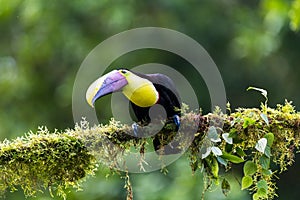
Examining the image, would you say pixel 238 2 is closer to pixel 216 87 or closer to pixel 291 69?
pixel 291 69

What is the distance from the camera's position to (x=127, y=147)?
2.41 metres

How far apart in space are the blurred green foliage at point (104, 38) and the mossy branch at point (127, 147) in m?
2.91

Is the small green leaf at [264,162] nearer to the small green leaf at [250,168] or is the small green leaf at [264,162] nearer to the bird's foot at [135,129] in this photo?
the small green leaf at [250,168]

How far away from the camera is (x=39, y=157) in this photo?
2.33 m

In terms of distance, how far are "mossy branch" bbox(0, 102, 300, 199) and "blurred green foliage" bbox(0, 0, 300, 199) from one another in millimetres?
2910

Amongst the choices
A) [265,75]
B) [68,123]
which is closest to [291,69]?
[265,75]

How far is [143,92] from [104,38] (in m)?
3.16

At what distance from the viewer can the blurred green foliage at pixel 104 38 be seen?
5410 mm

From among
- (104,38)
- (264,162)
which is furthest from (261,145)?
(104,38)

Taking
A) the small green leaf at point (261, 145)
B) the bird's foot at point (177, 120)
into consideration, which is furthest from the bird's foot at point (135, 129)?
the small green leaf at point (261, 145)

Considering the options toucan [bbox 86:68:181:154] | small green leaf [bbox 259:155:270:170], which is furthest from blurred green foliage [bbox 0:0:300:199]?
small green leaf [bbox 259:155:270:170]

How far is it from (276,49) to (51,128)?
195 centimetres

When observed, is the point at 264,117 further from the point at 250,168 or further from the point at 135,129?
the point at 135,129

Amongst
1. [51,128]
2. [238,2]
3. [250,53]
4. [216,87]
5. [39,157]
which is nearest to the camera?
[39,157]
